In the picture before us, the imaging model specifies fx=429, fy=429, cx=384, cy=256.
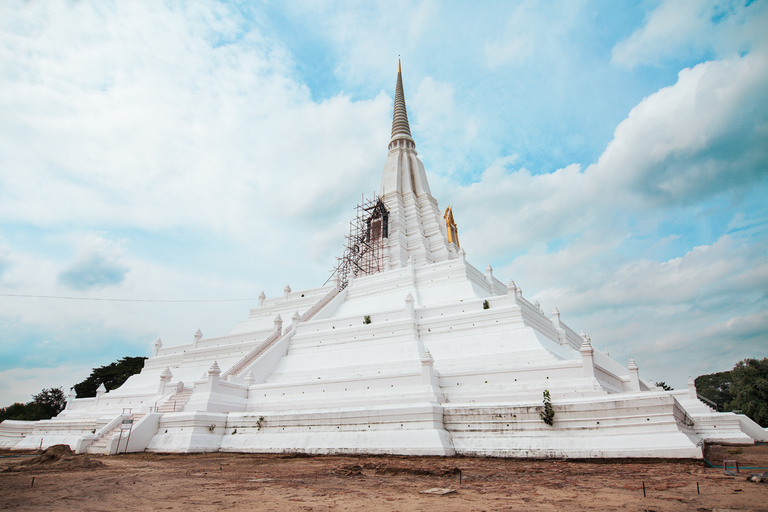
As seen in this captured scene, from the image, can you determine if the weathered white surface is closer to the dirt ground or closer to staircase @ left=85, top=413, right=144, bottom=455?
staircase @ left=85, top=413, right=144, bottom=455

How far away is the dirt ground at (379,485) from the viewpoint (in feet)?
25.0

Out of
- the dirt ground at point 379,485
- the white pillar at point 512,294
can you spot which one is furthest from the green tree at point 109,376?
the white pillar at point 512,294

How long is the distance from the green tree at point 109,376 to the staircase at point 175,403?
90.7ft

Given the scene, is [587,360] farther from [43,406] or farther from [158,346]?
[43,406]

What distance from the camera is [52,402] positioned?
Result: 4328 cm

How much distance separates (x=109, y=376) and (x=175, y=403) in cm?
3141

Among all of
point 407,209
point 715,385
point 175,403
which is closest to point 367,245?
point 407,209

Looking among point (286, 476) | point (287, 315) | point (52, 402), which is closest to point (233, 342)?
point (287, 315)

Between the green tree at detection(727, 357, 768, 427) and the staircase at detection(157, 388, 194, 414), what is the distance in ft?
139

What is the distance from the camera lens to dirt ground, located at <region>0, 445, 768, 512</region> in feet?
25.0

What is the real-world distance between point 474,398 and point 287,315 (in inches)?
839

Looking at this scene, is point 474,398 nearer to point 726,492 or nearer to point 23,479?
point 726,492

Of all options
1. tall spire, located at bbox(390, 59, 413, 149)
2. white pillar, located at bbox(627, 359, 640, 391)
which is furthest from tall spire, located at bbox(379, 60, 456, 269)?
white pillar, located at bbox(627, 359, 640, 391)

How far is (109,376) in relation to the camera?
46000mm
